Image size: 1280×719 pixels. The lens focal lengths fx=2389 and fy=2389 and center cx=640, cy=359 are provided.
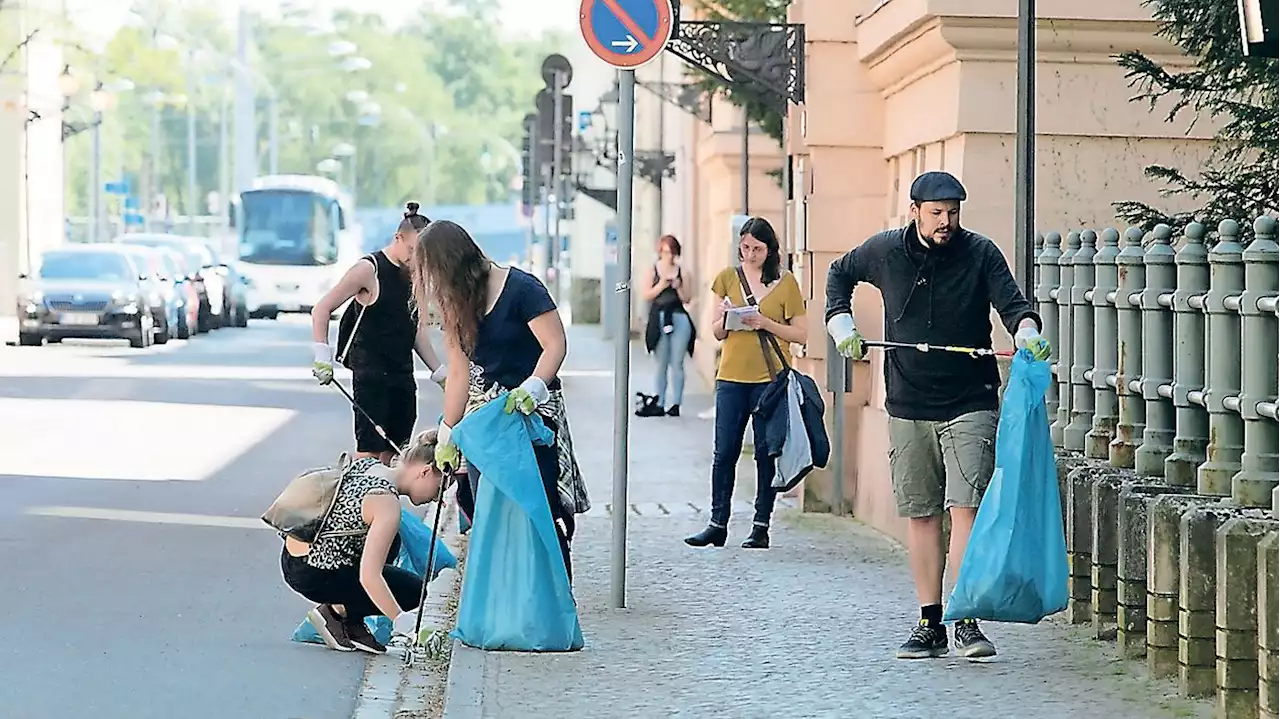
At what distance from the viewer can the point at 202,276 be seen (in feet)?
149

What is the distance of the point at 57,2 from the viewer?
66.6 m

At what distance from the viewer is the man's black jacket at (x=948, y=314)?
8711 mm

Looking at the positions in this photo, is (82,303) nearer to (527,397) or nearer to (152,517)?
(152,517)

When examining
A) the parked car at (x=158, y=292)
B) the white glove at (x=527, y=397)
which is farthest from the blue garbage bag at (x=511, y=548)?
the parked car at (x=158, y=292)

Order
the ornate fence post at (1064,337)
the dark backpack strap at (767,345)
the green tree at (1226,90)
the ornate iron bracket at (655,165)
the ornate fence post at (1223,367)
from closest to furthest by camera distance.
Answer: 1. the ornate fence post at (1223,367)
2. the green tree at (1226,90)
3. the ornate fence post at (1064,337)
4. the dark backpack strap at (767,345)
5. the ornate iron bracket at (655,165)

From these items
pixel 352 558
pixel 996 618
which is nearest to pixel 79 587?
pixel 352 558

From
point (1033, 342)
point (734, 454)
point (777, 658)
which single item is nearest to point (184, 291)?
point (734, 454)

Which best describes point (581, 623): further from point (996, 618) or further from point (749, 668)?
point (996, 618)

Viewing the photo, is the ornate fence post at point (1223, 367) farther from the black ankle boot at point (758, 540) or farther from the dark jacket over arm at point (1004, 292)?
the black ankle boot at point (758, 540)

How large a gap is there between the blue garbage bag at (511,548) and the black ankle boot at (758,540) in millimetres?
3616

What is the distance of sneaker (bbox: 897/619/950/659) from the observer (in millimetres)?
8805

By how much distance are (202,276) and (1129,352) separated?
123ft

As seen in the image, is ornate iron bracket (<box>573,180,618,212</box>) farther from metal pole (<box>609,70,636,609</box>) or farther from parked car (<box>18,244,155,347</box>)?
metal pole (<box>609,70,636,609</box>)

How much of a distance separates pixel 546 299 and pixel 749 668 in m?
1.61
